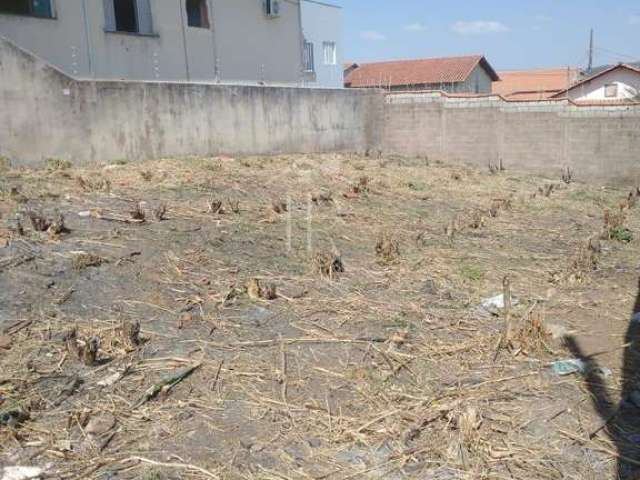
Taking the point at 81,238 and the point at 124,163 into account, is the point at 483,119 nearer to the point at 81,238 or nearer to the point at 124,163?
the point at 124,163

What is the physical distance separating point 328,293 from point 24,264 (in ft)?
8.93

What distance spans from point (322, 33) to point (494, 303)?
2268cm

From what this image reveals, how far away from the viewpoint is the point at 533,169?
45.0 ft

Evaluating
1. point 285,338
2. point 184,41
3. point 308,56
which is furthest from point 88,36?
point 308,56

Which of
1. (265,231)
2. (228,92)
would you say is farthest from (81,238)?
(228,92)

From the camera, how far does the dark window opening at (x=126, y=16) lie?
13664 millimetres

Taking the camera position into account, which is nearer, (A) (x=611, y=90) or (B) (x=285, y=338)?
(B) (x=285, y=338)

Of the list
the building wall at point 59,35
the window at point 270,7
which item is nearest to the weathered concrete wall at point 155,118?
the building wall at point 59,35

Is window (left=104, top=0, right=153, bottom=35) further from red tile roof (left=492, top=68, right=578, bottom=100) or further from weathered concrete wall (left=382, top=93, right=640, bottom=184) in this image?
red tile roof (left=492, top=68, right=578, bottom=100)

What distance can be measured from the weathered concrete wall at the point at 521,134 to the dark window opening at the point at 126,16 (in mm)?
6625

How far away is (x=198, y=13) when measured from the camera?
16.0 meters

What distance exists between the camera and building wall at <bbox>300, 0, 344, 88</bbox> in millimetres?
24781

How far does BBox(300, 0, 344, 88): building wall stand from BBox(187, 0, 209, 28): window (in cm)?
805

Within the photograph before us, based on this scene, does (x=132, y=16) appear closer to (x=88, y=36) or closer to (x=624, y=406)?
(x=88, y=36)
